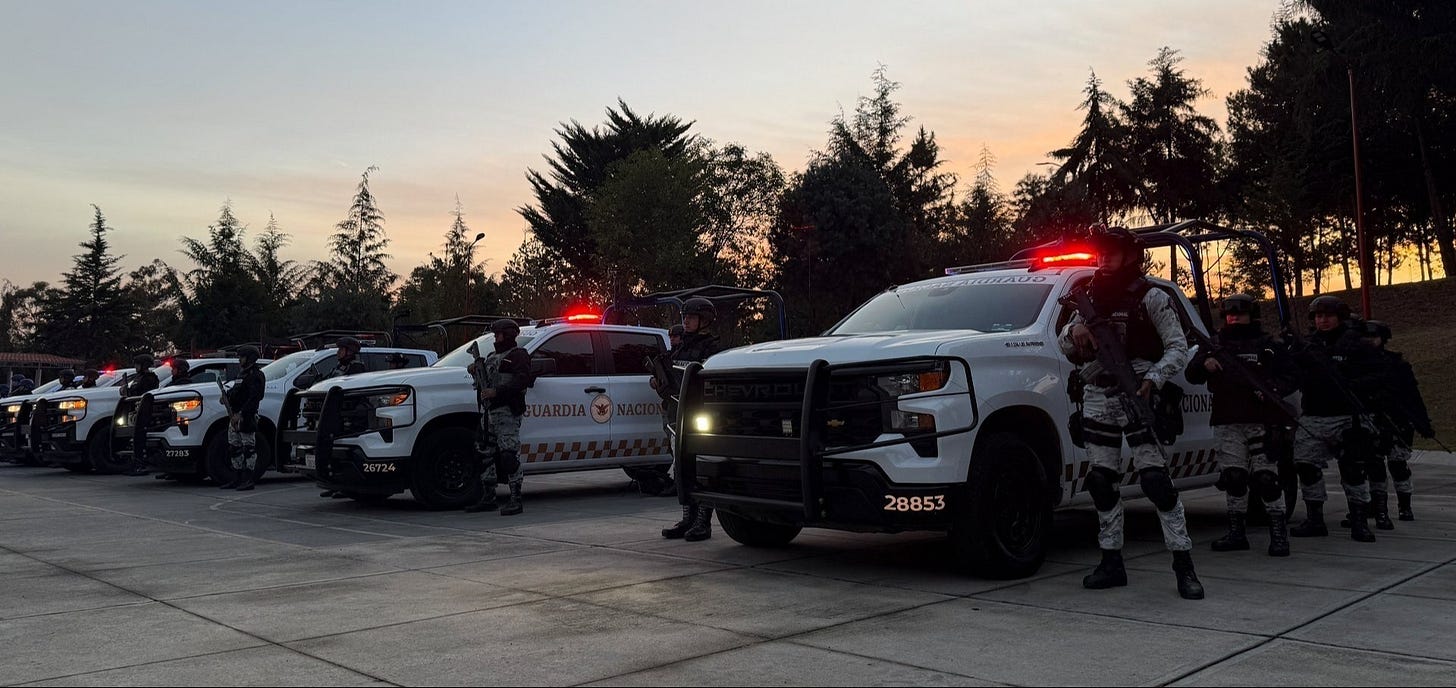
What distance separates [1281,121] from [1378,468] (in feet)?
142

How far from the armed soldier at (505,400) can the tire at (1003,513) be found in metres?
5.24

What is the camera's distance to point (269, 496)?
13.2m

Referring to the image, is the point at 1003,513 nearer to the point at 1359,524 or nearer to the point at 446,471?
the point at 1359,524

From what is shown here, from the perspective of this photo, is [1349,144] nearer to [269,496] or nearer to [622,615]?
[269,496]

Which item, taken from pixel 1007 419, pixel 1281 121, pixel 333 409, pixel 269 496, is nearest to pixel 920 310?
pixel 1007 419

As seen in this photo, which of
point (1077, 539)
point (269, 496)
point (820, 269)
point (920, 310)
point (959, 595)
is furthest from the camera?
point (820, 269)

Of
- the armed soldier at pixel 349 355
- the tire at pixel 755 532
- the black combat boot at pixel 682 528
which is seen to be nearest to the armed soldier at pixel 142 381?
the armed soldier at pixel 349 355

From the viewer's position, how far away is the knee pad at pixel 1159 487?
19.7 feet

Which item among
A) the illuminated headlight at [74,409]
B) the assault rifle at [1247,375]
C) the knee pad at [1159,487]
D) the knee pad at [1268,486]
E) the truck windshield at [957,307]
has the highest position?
the truck windshield at [957,307]

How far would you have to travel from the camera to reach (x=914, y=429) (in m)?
6.13

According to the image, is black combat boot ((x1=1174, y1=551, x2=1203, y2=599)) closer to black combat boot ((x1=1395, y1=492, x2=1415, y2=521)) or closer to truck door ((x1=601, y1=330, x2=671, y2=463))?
black combat boot ((x1=1395, y1=492, x2=1415, y2=521))

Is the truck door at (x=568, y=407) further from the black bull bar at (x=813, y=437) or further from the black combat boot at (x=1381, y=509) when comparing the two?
the black combat boot at (x=1381, y=509)

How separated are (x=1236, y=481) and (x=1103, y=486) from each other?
74.0 inches

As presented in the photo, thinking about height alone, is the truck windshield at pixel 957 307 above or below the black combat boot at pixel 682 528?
above
